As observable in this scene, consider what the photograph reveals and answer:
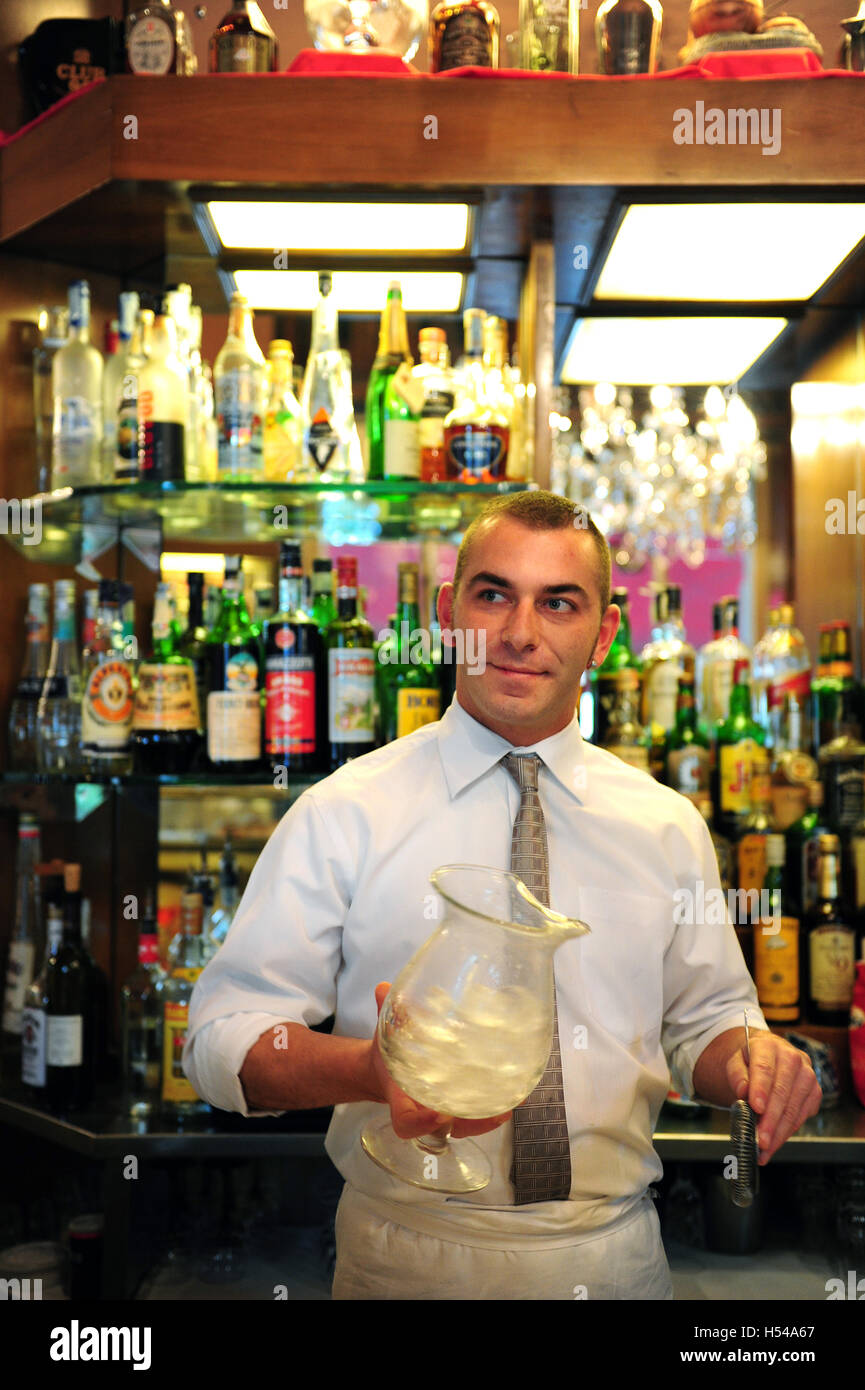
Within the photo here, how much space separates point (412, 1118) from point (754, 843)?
54.9 inches

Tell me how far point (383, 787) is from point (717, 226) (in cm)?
115

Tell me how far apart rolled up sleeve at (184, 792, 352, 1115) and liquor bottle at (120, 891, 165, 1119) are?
728 mm

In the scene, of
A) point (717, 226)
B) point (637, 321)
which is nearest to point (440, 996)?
point (717, 226)

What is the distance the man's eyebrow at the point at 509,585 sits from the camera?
143 cm

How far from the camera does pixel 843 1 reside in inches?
91.6

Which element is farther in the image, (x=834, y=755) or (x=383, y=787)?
(x=834, y=755)

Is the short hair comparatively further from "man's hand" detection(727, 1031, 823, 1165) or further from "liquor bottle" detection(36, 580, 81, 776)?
"liquor bottle" detection(36, 580, 81, 776)

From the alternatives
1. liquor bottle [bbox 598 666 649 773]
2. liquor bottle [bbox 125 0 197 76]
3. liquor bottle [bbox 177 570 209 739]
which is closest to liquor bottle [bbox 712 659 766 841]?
liquor bottle [bbox 598 666 649 773]

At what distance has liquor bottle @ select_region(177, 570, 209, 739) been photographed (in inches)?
84.8

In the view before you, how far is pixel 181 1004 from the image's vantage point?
2.01m

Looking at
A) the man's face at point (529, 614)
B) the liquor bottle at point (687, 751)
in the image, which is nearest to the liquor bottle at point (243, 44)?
the man's face at point (529, 614)

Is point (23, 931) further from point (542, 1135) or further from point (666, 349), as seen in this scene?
point (666, 349)

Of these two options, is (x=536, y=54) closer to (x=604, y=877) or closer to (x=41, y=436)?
(x=41, y=436)

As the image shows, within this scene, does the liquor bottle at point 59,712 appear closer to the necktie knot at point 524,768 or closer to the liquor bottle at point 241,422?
→ the liquor bottle at point 241,422
